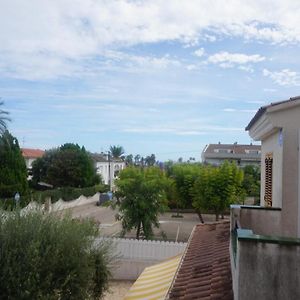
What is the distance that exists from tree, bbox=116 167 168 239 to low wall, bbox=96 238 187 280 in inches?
181

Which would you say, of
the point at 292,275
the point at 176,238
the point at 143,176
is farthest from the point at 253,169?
the point at 292,275

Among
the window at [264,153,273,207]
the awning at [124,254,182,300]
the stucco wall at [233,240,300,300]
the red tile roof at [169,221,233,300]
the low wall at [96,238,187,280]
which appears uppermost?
the window at [264,153,273,207]

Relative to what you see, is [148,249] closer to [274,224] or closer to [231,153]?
[274,224]

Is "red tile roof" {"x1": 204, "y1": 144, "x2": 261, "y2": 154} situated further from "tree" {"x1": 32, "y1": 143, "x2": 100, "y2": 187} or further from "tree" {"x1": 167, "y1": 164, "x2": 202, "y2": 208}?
"tree" {"x1": 167, "y1": 164, "x2": 202, "y2": 208}

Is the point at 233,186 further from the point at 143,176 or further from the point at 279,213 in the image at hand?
the point at 279,213

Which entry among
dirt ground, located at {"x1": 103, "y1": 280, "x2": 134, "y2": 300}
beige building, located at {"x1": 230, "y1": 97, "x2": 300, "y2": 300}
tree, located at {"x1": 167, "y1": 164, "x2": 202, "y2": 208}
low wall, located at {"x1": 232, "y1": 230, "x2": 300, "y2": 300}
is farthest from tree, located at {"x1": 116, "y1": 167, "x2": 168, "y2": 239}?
low wall, located at {"x1": 232, "y1": 230, "x2": 300, "y2": 300}

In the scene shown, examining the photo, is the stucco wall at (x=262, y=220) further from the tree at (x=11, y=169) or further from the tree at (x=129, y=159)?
the tree at (x=129, y=159)

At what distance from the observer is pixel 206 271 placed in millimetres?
7781

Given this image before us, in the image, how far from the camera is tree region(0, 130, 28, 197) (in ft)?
158

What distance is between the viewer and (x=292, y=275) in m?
4.66

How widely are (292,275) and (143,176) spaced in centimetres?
2311

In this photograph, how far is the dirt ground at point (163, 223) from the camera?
3550 centimetres

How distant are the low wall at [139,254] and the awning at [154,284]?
31.5 feet

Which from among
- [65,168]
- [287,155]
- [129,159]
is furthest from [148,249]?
[129,159]
